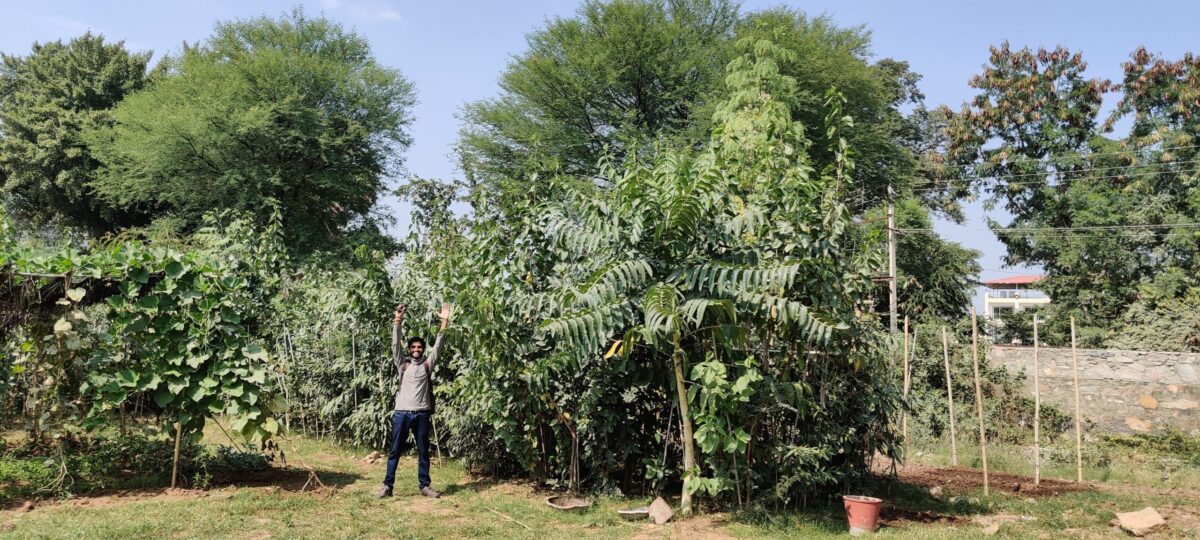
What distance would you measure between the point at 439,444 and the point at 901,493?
17.7 feet

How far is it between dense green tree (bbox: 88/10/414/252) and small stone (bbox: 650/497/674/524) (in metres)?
21.2

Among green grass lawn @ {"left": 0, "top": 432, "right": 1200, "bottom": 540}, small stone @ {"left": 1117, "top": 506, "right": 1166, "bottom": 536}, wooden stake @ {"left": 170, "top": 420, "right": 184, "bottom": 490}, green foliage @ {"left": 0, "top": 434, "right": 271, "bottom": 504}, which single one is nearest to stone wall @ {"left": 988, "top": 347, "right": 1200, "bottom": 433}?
green grass lawn @ {"left": 0, "top": 432, "right": 1200, "bottom": 540}

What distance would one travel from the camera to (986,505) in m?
8.04

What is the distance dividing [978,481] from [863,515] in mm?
3579

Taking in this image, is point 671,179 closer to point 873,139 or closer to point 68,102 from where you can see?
point 873,139

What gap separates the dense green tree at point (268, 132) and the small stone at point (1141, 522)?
2354 centimetres

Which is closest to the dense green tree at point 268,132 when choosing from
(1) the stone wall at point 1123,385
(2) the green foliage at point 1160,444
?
(1) the stone wall at point 1123,385

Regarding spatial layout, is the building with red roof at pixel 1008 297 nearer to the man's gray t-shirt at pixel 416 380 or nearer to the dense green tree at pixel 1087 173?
the dense green tree at pixel 1087 173

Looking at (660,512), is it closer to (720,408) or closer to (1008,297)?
(720,408)

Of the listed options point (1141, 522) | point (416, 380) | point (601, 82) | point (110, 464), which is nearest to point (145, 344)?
point (110, 464)

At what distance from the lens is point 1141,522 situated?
7215 millimetres

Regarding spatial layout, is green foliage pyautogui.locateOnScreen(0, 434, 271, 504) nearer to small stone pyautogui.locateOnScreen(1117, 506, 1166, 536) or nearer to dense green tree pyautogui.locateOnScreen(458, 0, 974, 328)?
small stone pyautogui.locateOnScreen(1117, 506, 1166, 536)

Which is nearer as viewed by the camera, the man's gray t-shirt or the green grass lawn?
the green grass lawn

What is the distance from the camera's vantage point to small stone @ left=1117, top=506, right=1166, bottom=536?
715cm
